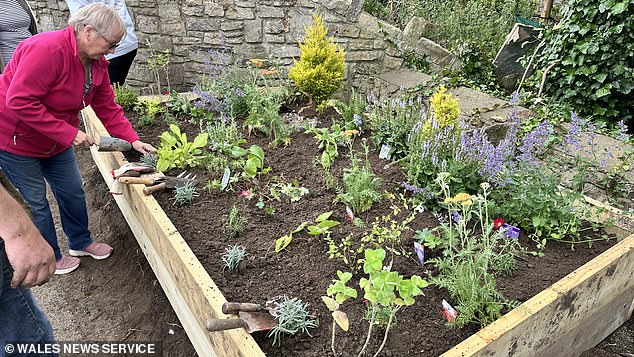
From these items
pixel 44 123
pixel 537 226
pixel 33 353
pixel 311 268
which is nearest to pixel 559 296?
pixel 537 226

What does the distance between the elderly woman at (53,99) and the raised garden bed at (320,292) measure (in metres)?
0.56

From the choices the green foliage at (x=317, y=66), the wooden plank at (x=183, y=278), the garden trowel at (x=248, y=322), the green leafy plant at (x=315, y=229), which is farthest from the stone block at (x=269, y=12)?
the garden trowel at (x=248, y=322)

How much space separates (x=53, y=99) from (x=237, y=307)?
1708 millimetres

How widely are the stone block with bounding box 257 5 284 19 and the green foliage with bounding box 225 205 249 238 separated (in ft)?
10.8

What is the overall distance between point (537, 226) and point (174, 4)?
14.8 feet

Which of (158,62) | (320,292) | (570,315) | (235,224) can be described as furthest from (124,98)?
(570,315)

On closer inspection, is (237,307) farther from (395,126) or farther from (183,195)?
(395,126)

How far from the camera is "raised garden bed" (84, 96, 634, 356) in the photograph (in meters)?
2.01

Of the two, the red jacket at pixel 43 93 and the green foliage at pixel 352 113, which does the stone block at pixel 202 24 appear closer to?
the green foliage at pixel 352 113

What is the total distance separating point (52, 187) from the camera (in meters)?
3.32

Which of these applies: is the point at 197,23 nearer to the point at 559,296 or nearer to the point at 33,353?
the point at 33,353

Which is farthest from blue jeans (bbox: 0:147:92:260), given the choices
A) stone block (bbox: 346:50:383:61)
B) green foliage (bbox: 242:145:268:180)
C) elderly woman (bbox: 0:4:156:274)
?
stone block (bbox: 346:50:383:61)

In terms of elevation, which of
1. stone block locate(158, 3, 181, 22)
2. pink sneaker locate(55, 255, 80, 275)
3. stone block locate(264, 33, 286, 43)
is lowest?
pink sneaker locate(55, 255, 80, 275)

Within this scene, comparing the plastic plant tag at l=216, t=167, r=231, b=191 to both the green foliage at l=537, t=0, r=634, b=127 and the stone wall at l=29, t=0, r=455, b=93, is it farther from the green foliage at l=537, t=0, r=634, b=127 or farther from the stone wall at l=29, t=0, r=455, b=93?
the green foliage at l=537, t=0, r=634, b=127
